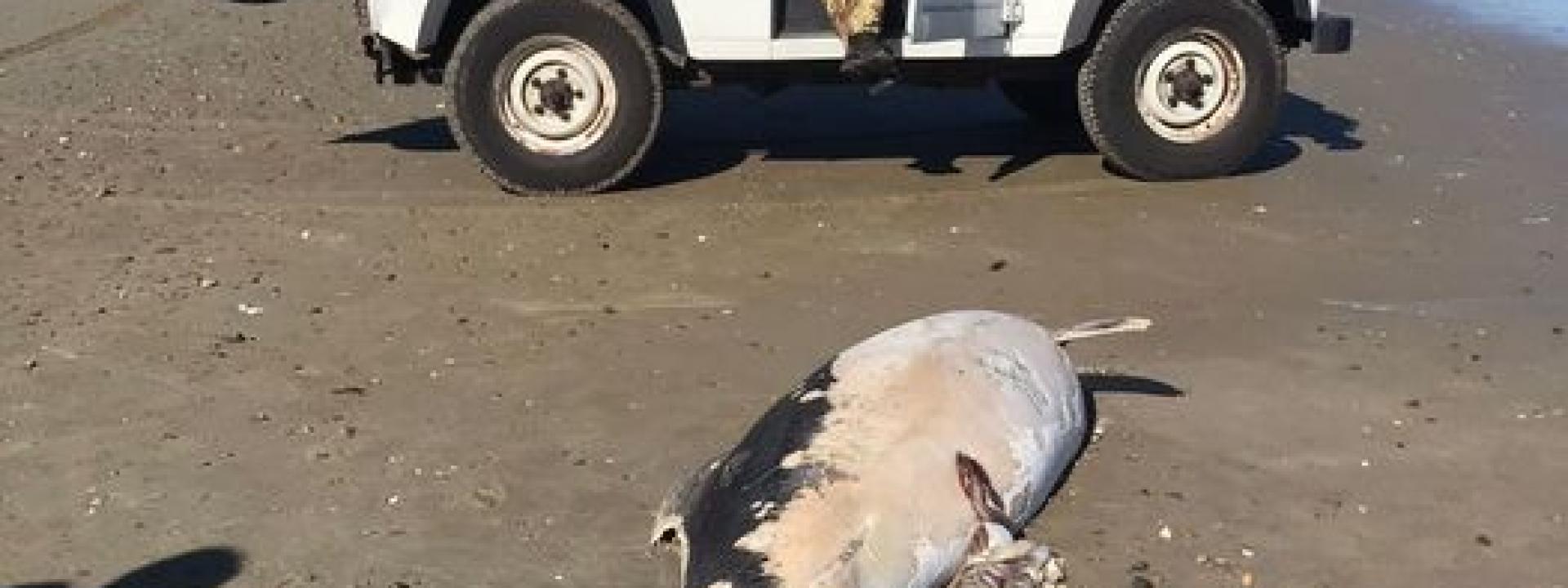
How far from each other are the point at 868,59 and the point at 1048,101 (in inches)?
85.3

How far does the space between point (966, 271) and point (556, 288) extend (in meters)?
1.67

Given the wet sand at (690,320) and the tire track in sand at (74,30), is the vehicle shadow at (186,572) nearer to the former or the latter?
the wet sand at (690,320)

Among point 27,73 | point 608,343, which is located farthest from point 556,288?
point 27,73

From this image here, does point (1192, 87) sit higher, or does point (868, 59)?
point (868, 59)

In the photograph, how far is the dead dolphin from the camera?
15.0ft

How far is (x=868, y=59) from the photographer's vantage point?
29.9ft

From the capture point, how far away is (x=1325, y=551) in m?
5.43

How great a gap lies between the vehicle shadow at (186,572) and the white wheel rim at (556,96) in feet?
13.9

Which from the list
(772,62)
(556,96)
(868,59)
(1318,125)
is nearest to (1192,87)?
(868,59)

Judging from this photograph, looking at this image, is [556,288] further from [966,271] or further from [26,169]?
[26,169]

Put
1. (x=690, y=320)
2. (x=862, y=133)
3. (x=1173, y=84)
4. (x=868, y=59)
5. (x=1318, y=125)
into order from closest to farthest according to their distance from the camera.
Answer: (x=690, y=320), (x=868, y=59), (x=1173, y=84), (x=862, y=133), (x=1318, y=125)

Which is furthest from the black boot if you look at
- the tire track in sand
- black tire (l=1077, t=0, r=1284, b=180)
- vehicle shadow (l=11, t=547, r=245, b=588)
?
the tire track in sand

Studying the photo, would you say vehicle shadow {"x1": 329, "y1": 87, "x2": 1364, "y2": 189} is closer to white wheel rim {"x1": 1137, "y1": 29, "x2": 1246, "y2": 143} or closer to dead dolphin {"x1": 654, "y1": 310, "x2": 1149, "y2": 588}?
white wheel rim {"x1": 1137, "y1": 29, "x2": 1246, "y2": 143}

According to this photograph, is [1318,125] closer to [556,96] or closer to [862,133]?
[862,133]
